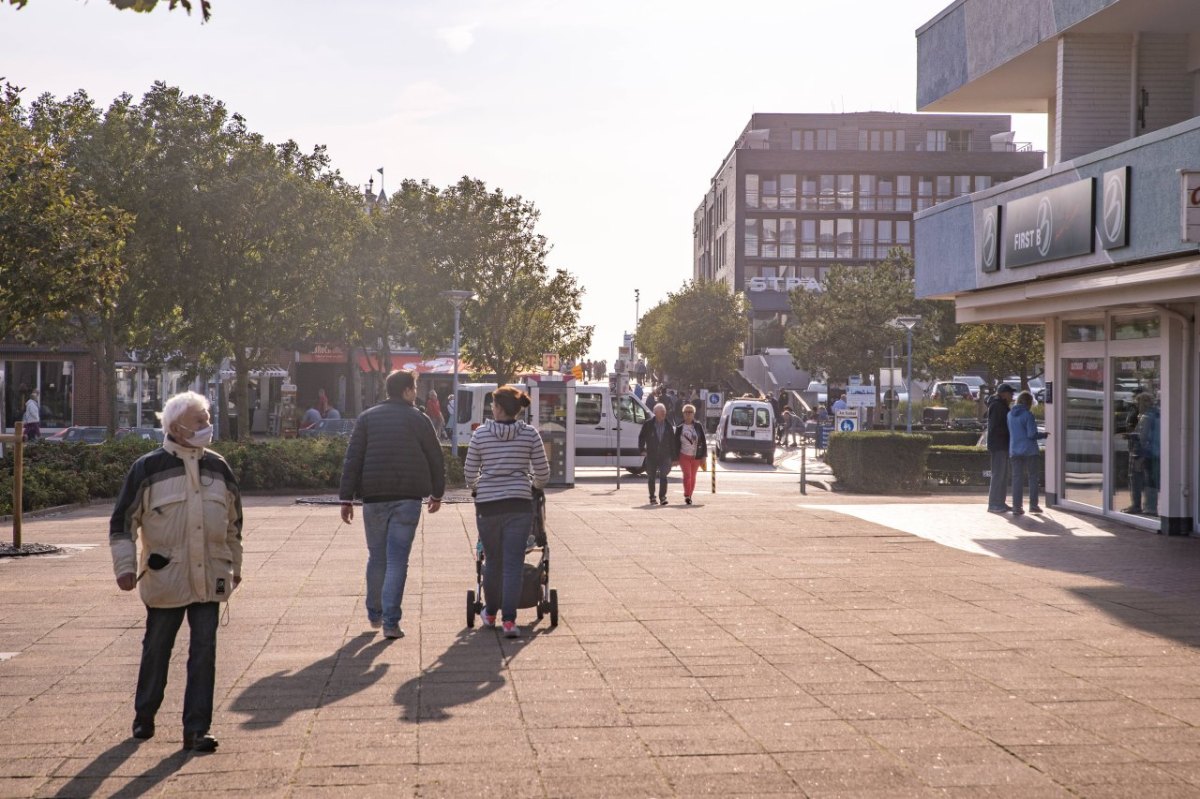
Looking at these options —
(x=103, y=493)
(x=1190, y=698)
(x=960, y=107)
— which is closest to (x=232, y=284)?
(x=103, y=493)

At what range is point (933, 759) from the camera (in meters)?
5.89

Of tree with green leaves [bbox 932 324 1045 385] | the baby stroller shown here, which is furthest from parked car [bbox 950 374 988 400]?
the baby stroller

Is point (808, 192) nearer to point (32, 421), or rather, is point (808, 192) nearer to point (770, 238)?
point (770, 238)

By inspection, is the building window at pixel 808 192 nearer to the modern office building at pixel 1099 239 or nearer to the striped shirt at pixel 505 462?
the modern office building at pixel 1099 239

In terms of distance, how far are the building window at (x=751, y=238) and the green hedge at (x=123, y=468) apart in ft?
242

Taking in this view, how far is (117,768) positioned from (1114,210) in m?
12.9

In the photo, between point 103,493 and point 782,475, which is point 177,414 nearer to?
point 103,493

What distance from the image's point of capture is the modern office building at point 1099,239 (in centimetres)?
1521

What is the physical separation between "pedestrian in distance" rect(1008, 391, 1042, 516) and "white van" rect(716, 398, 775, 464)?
2057 centimetres

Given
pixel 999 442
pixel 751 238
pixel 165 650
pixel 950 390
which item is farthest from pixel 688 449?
pixel 751 238

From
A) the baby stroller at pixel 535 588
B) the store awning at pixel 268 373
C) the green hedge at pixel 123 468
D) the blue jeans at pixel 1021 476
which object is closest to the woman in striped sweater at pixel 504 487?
the baby stroller at pixel 535 588

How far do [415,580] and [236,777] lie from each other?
6.23 m

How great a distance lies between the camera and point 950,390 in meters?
60.4

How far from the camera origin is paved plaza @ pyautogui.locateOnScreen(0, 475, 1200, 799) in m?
5.64
